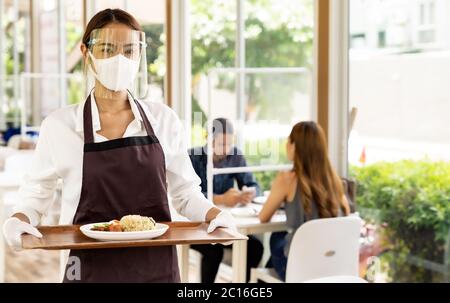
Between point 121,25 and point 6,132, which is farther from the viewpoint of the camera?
point 6,132

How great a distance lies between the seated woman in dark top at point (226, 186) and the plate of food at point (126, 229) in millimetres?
1934

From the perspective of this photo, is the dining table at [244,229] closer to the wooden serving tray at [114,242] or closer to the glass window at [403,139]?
the glass window at [403,139]

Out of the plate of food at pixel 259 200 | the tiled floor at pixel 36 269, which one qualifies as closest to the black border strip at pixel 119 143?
the plate of food at pixel 259 200

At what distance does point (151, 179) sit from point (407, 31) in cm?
208

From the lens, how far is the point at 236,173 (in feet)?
11.8

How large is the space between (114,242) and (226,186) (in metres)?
2.38

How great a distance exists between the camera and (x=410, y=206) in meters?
3.23

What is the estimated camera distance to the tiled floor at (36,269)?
14.8 ft

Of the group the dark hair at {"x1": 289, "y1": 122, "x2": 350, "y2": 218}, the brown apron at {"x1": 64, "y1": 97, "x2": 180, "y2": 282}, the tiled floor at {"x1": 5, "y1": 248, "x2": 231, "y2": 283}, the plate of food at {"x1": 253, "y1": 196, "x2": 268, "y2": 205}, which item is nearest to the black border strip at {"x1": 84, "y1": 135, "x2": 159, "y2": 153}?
the brown apron at {"x1": 64, "y1": 97, "x2": 180, "y2": 282}

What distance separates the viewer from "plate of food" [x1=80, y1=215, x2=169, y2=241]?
1276mm

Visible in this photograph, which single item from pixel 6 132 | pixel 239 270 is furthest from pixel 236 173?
pixel 6 132

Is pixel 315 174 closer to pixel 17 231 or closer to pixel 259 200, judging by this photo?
pixel 259 200

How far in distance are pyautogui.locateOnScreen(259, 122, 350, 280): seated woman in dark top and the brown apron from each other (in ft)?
5.62

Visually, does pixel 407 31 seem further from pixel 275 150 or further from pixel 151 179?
pixel 151 179
